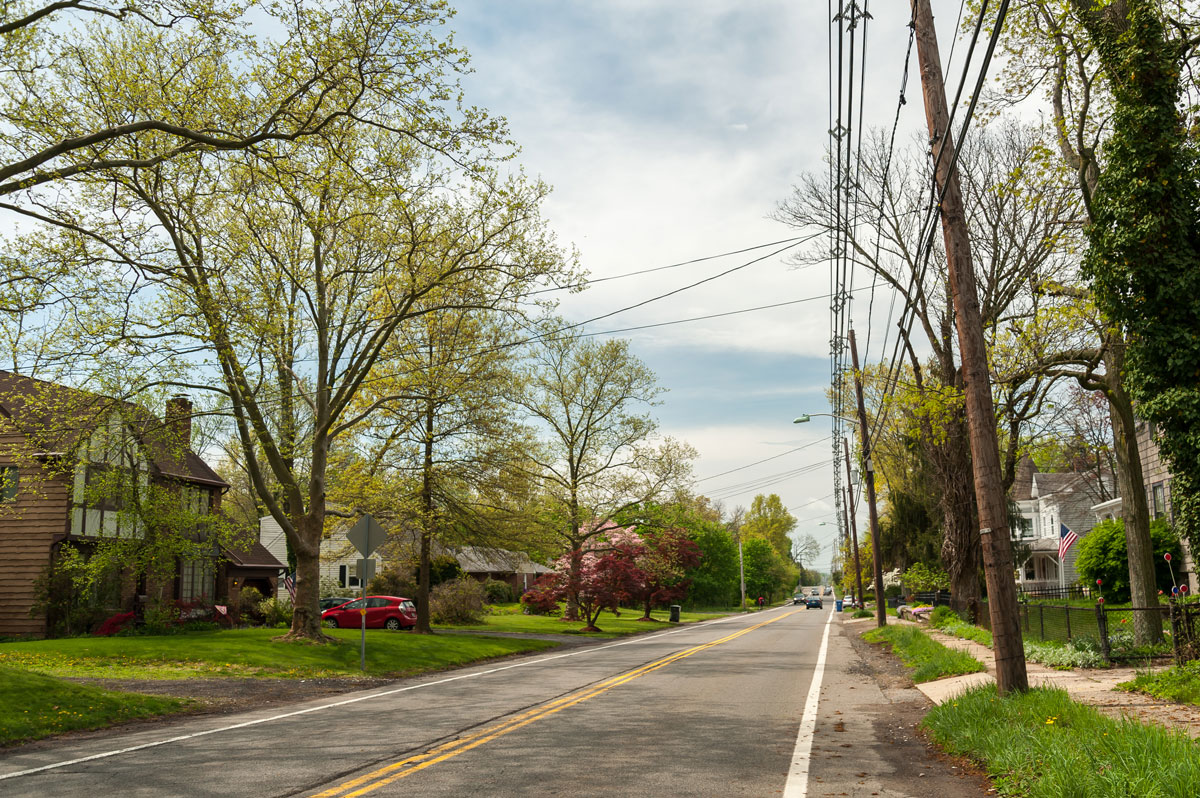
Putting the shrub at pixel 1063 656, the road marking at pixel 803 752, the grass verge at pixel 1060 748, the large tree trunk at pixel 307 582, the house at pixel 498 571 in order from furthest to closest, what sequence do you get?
the house at pixel 498 571
the large tree trunk at pixel 307 582
the shrub at pixel 1063 656
the road marking at pixel 803 752
the grass verge at pixel 1060 748

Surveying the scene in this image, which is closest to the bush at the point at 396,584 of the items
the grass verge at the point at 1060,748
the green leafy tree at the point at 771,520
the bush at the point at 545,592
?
the bush at the point at 545,592

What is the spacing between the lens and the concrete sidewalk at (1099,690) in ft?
29.8

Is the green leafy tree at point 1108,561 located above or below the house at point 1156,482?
below

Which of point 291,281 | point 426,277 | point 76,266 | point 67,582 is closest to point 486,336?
point 426,277

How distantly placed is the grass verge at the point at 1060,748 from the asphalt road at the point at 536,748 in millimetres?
405

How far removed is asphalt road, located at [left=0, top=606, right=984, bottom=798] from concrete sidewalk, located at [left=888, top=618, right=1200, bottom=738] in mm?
789

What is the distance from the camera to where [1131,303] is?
12594mm

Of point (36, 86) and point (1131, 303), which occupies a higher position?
point (36, 86)

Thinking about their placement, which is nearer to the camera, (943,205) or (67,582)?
(943,205)

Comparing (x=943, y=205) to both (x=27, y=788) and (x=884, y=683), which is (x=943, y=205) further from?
(x=27, y=788)

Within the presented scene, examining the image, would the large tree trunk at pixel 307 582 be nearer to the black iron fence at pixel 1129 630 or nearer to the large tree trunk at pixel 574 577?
the black iron fence at pixel 1129 630

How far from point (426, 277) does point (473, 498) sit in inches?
334

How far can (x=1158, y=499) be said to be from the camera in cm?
3006

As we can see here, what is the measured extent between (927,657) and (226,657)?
15.3m
